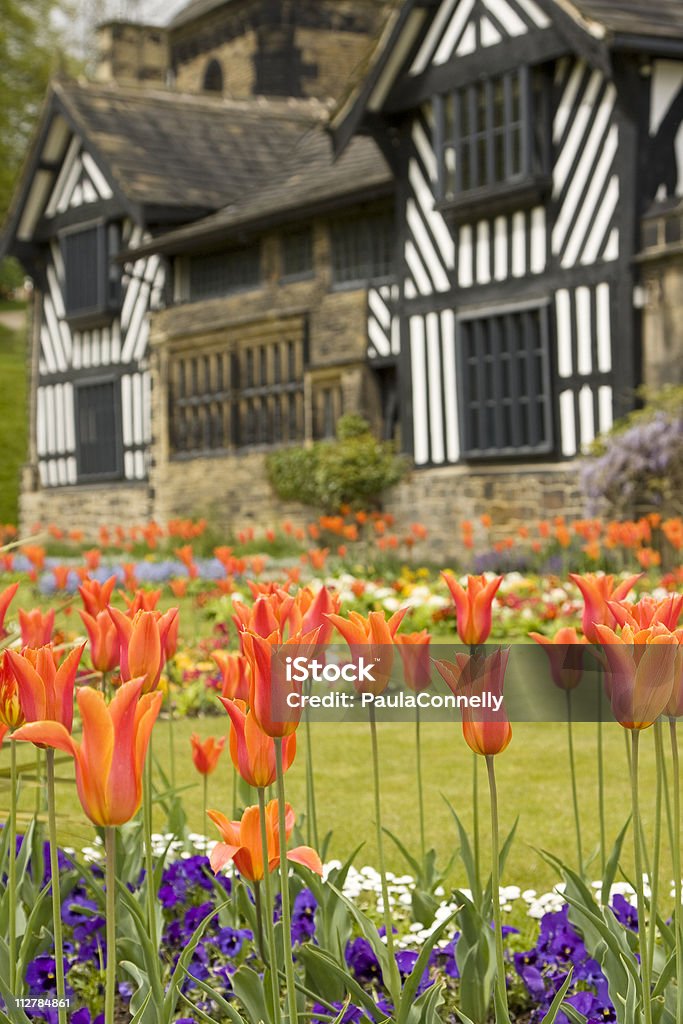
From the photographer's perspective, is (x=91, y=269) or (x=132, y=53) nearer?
(x=91, y=269)

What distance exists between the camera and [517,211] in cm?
1602

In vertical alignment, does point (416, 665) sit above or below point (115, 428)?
below

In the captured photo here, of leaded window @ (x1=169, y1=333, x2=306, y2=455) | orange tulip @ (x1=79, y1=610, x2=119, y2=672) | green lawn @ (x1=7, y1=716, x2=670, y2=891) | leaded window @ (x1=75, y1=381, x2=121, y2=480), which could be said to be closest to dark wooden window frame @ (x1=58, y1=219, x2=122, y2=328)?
leaded window @ (x1=75, y1=381, x2=121, y2=480)

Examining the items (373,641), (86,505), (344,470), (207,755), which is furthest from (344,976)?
(86,505)

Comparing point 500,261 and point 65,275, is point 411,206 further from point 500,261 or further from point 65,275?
point 65,275

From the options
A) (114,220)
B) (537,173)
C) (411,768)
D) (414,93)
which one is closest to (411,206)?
(414,93)

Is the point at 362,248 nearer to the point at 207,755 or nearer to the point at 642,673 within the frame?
the point at 207,755

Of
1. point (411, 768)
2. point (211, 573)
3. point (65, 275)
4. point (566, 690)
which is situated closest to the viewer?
point (566, 690)

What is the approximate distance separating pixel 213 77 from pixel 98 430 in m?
13.7

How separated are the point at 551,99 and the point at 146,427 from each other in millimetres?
9912

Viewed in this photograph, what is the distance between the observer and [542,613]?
33.3 feet

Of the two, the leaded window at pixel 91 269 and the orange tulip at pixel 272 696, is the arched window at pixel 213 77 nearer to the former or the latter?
the leaded window at pixel 91 269

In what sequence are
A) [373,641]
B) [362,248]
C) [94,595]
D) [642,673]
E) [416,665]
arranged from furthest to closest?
[362,248] < [94,595] < [416,665] < [373,641] < [642,673]

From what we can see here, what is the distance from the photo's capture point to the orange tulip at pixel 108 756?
148 centimetres
